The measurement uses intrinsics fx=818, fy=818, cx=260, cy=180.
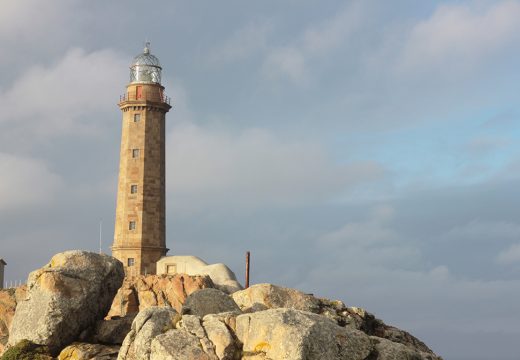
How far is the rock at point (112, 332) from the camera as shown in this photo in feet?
121

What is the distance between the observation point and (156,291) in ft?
206

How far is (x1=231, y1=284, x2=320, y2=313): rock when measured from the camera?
38.6 meters

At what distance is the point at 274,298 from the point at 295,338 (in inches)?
415

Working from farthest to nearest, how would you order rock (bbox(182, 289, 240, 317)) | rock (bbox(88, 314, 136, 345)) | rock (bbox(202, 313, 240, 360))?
1. rock (bbox(88, 314, 136, 345))
2. rock (bbox(182, 289, 240, 317))
3. rock (bbox(202, 313, 240, 360))

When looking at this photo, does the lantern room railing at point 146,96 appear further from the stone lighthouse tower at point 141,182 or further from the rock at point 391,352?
the rock at point 391,352

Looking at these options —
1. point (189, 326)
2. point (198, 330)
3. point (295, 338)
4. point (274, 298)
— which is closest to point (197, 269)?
point (274, 298)

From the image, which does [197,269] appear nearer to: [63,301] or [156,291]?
[156,291]

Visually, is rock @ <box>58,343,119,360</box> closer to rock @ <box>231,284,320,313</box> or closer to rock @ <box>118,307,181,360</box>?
rock @ <box>118,307,181,360</box>

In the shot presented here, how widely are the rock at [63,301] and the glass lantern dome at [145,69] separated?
140 feet

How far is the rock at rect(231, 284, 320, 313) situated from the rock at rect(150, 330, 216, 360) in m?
8.05

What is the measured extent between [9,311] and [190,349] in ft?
127

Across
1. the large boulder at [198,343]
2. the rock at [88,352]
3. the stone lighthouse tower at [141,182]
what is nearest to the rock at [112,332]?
the rock at [88,352]

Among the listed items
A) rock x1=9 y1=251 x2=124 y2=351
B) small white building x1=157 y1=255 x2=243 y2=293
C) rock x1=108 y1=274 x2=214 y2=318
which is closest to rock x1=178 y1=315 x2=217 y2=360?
rock x1=9 y1=251 x2=124 y2=351

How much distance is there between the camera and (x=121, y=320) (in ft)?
123
